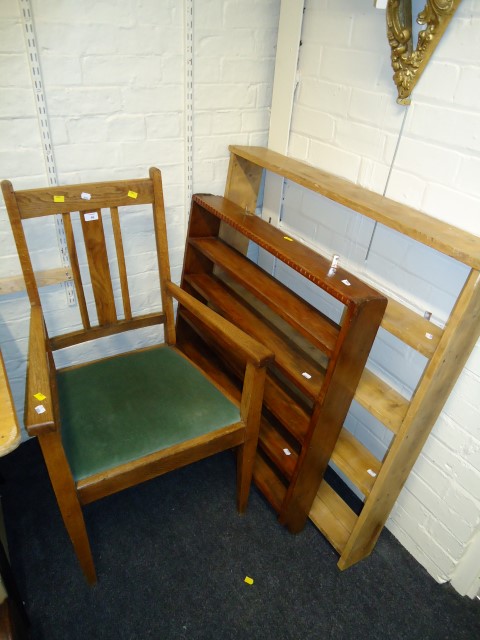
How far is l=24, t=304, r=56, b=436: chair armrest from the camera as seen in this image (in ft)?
3.16

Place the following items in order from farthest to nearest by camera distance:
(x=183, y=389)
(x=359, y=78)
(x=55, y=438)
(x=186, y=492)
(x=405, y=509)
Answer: (x=186, y=492) → (x=405, y=509) → (x=183, y=389) → (x=359, y=78) → (x=55, y=438)

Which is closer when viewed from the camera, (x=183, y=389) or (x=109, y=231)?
(x=183, y=389)

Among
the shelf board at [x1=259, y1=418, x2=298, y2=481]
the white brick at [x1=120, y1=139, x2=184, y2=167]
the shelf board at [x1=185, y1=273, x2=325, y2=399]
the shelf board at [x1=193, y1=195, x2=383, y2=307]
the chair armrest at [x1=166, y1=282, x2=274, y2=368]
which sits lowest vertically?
the shelf board at [x1=259, y1=418, x2=298, y2=481]

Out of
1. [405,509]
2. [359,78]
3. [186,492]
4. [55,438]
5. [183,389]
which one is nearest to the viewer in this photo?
[55,438]

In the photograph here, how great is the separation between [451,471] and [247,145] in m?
1.32

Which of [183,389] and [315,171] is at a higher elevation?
[315,171]

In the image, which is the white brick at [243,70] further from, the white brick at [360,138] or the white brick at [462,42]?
the white brick at [462,42]

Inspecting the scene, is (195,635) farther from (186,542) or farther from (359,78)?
(359,78)

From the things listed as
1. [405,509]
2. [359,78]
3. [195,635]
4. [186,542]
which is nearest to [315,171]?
[359,78]

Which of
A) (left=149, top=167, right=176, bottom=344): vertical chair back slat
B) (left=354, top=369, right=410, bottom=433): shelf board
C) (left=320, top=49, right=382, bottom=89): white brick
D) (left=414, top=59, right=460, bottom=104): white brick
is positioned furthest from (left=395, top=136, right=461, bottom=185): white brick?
(left=149, top=167, right=176, bottom=344): vertical chair back slat

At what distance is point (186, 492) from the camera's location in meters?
1.71

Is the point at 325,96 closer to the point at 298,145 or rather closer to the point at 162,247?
the point at 298,145

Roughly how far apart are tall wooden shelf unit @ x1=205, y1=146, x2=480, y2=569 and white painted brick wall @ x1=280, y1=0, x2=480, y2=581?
0.06 meters

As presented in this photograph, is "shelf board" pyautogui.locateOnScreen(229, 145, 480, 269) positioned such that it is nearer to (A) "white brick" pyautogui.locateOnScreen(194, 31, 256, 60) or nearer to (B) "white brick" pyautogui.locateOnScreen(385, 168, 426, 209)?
(B) "white brick" pyautogui.locateOnScreen(385, 168, 426, 209)
